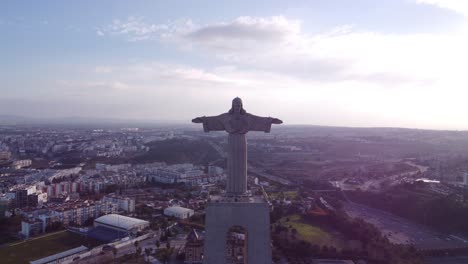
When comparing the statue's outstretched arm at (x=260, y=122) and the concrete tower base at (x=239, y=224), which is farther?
the statue's outstretched arm at (x=260, y=122)

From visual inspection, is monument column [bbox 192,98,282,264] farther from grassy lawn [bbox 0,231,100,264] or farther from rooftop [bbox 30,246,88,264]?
grassy lawn [bbox 0,231,100,264]

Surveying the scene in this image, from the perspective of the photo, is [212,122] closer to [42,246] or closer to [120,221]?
[42,246]

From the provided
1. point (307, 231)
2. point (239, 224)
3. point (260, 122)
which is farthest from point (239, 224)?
point (307, 231)

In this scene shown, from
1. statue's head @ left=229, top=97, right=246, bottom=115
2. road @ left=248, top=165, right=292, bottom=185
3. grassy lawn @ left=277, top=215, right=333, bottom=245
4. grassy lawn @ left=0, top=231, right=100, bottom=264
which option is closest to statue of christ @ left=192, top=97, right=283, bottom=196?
statue's head @ left=229, top=97, right=246, bottom=115

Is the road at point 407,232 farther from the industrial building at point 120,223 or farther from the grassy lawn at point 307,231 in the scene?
the industrial building at point 120,223

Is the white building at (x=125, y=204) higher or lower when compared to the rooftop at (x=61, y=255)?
higher

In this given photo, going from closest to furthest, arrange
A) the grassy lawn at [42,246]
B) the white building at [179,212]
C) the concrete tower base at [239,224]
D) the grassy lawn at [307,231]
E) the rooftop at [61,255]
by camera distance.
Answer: the concrete tower base at [239,224]
the rooftop at [61,255]
the grassy lawn at [42,246]
the grassy lawn at [307,231]
the white building at [179,212]

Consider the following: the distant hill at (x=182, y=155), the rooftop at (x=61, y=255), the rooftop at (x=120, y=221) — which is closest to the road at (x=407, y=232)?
the rooftop at (x=120, y=221)
